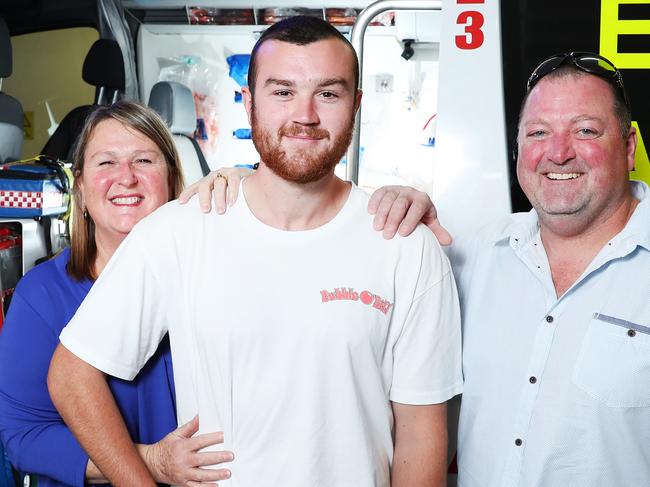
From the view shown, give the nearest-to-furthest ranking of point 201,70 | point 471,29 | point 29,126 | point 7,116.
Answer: point 471,29 < point 7,116 < point 201,70 < point 29,126

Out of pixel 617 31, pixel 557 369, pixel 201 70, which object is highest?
pixel 201 70

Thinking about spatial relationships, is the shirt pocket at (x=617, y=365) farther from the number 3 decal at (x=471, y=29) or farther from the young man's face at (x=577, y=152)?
the number 3 decal at (x=471, y=29)

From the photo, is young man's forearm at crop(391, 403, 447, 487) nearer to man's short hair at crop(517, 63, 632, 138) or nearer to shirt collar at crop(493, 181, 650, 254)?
shirt collar at crop(493, 181, 650, 254)

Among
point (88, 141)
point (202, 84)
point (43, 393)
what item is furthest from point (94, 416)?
point (202, 84)

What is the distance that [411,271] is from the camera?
4.68ft

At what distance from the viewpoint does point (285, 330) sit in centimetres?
137

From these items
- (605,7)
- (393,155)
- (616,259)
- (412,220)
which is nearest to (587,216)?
(616,259)

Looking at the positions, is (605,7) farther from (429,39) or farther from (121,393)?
(429,39)

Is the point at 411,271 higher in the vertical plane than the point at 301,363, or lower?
higher

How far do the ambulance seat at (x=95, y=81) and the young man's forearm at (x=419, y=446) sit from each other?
3181 mm

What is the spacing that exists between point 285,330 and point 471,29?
0.89 m

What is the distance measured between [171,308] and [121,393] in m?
0.26

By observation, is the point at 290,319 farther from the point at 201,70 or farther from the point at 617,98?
the point at 201,70

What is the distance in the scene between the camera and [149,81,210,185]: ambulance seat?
4484 mm
